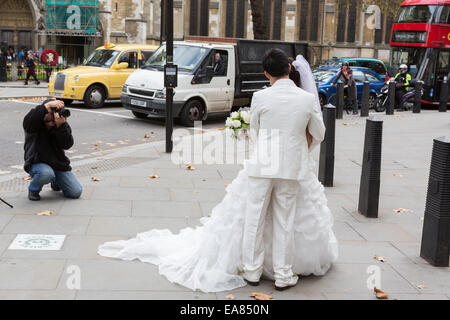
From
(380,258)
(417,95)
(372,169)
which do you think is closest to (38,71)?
(417,95)

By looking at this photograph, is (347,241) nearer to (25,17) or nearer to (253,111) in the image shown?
(253,111)

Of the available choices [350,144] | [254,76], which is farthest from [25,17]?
[350,144]

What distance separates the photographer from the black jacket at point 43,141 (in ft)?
20.9

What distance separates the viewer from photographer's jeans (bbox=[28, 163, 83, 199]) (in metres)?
6.44

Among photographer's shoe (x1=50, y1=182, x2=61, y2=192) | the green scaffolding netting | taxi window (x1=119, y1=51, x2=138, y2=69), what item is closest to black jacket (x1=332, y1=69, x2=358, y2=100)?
taxi window (x1=119, y1=51, x2=138, y2=69)

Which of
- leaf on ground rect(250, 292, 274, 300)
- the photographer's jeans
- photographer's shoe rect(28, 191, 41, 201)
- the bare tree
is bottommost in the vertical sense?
leaf on ground rect(250, 292, 274, 300)

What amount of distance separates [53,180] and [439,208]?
4313 mm

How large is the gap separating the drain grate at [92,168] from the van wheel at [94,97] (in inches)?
312

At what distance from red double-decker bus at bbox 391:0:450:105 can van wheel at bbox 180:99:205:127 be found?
1044cm

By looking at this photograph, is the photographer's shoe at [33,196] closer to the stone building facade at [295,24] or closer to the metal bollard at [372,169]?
the metal bollard at [372,169]

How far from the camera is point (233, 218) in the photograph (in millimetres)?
4465

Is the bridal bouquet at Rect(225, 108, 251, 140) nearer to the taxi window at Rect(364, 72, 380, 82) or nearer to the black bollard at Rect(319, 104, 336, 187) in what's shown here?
the black bollard at Rect(319, 104, 336, 187)

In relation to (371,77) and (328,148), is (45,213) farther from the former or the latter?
(371,77)
